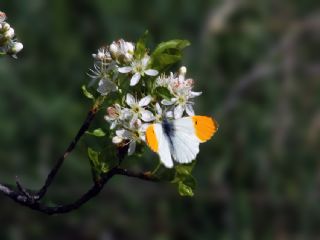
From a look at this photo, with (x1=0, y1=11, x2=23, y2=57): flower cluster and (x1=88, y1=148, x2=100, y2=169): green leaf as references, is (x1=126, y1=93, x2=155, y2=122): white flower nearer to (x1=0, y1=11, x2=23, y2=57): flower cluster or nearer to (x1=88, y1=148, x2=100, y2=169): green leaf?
(x1=88, y1=148, x2=100, y2=169): green leaf

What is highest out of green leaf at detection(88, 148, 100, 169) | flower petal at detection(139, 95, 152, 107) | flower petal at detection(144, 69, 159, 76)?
flower petal at detection(144, 69, 159, 76)

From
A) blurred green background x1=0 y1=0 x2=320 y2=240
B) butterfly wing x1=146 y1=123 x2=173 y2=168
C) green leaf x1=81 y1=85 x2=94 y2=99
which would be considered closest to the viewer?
butterfly wing x1=146 y1=123 x2=173 y2=168

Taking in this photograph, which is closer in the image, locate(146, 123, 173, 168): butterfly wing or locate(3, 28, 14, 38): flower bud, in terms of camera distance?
locate(146, 123, 173, 168): butterfly wing

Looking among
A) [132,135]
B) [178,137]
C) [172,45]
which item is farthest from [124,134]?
[172,45]

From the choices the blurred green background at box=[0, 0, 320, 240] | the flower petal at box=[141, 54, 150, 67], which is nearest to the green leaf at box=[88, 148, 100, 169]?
the flower petal at box=[141, 54, 150, 67]

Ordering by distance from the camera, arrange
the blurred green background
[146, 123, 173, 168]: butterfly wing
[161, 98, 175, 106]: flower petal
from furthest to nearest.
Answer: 1. the blurred green background
2. [161, 98, 175, 106]: flower petal
3. [146, 123, 173, 168]: butterfly wing

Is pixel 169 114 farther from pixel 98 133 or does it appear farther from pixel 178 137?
pixel 98 133

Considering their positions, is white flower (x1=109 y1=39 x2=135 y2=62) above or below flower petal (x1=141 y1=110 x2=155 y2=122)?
above
